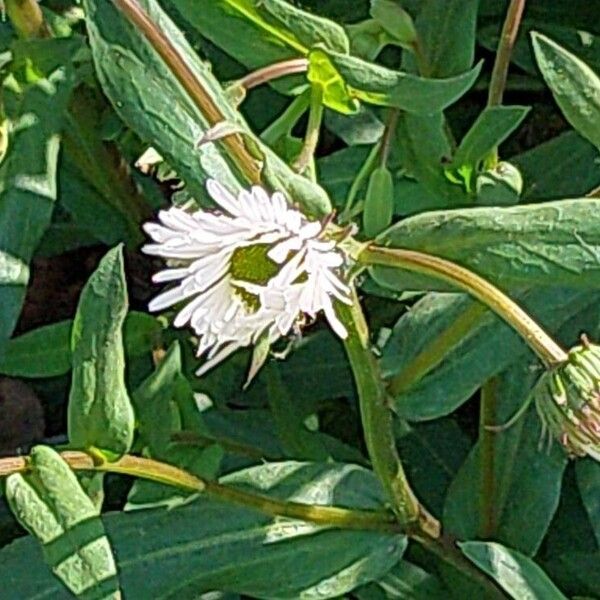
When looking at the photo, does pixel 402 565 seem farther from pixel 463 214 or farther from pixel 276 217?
pixel 276 217

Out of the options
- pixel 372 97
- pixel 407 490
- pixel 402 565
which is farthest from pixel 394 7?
pixel 402 565

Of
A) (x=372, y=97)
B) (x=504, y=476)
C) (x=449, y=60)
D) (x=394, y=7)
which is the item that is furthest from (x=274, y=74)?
(x=504, y=476)

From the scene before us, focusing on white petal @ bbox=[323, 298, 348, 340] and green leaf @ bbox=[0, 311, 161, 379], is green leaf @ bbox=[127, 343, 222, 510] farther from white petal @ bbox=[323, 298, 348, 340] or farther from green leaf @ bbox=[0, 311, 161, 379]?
white petal @ bbox=[323, 298, 348, 340]

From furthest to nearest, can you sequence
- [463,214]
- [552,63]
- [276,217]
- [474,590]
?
[474,590]
[552,63]
[463,214]
[276,217]

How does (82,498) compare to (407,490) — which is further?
(407,490)

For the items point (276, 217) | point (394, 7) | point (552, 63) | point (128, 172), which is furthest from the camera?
point (128, 172)

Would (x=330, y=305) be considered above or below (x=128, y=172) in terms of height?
above

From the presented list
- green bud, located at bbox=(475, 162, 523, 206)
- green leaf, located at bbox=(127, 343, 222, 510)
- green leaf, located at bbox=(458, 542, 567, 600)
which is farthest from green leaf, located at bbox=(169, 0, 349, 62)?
green leaf, located at bbox=(458, 542, 567, 600)

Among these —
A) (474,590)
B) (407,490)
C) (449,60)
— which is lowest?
(474,590)
